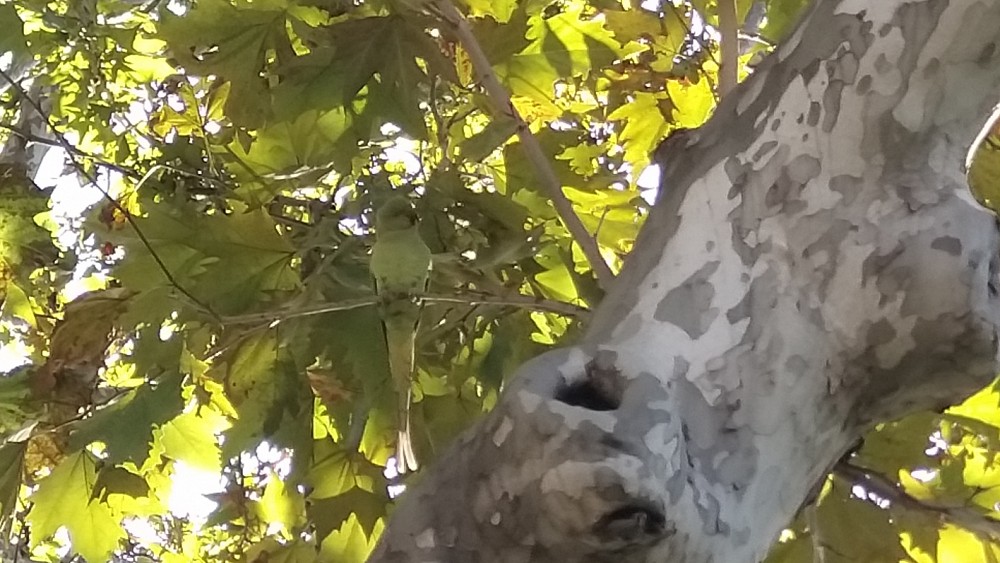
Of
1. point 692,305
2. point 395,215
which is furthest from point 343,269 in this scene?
point 692,305

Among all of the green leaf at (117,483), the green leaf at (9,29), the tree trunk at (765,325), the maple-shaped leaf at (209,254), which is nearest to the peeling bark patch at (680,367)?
the tree trunk at (765,325)

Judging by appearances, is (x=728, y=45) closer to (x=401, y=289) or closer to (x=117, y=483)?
(x=401, y=289)

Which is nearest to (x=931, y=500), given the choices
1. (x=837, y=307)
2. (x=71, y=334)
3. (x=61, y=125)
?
(x=837, y=307)

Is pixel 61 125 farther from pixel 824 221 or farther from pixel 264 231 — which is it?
pixel 824 221

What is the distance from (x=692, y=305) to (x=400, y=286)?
21 centimetres

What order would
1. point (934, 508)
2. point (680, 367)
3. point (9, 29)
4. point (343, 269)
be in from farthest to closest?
point (9, 29) → point (343, 269) → point (934, 508) → point (680, 367)

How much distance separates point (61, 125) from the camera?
1.04 m

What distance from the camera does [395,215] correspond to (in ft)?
1.79

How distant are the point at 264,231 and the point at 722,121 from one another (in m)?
0.27

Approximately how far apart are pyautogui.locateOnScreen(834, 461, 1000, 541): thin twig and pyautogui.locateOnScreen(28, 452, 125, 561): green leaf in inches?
17.4

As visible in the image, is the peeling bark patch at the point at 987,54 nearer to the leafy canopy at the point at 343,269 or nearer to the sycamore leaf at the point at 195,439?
the leafy canopy at the point at 343,269

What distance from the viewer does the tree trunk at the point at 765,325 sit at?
0.27 metres

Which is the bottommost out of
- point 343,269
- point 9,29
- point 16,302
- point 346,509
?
point 346,509

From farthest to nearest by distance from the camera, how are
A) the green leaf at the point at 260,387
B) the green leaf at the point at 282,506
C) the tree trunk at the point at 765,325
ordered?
the green leaf at the point at 282,506
the green leaf at the point at 260,387
the tree trunk at the point at 765,325
